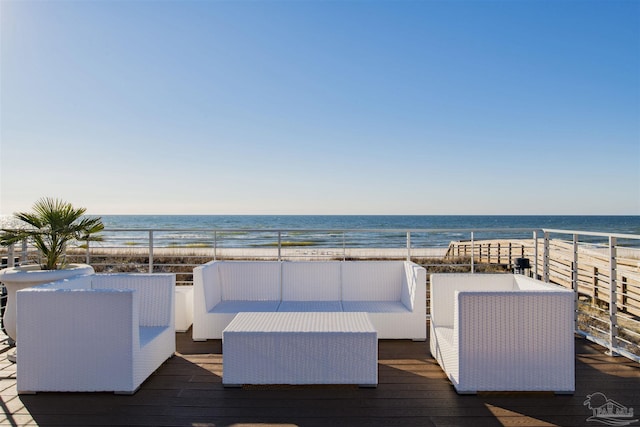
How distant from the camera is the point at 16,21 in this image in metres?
5.54

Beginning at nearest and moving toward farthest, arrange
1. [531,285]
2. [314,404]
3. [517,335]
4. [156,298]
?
[314,404], [517,335], [531,285], [156,298]

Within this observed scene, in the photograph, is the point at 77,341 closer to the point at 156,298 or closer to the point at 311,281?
the point at 156,298

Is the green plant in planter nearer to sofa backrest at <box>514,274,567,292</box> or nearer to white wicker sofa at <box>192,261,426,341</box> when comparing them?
white wicker sofa at <box>192,261,426,341</box>

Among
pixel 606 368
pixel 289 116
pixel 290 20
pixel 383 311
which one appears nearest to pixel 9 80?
pixel 290 20

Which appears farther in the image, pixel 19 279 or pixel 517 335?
pixel 19 279

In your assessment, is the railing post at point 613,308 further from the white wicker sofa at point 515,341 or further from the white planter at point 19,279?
the white planter at point 19,279

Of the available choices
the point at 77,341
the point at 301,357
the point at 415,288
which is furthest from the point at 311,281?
the point at 77,341

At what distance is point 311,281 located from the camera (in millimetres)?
3777

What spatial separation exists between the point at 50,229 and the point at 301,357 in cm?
234

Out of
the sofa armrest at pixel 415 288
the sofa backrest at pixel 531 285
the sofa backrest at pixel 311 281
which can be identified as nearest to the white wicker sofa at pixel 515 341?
the sofa backrest at pixel 531 285

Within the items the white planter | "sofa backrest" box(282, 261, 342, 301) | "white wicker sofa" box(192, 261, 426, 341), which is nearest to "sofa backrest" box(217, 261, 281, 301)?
"white wicker sofa" box(192, 261, 426, 341)

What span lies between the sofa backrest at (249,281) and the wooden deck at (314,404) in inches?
44.9

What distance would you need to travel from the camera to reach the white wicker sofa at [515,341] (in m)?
2.23

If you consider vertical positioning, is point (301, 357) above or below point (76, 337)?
below
